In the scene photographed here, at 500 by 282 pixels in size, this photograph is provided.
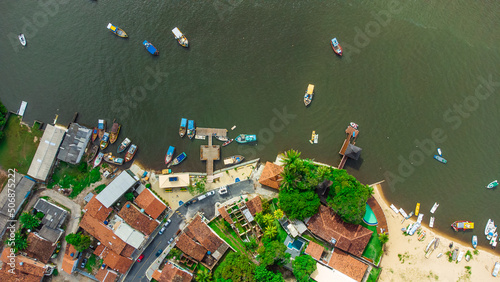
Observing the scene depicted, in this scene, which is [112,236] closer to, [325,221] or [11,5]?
[325,221]

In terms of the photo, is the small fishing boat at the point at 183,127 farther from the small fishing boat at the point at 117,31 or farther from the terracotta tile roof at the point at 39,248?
the terracotta tile roof at the point at 39,248

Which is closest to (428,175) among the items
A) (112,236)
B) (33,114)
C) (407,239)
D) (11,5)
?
(407,239)

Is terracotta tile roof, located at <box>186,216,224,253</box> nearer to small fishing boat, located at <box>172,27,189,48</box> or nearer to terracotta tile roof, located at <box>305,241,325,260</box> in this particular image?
terracotta tile roof, located at <box>305,241,325,260</box>

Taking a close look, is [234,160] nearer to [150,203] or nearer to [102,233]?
[150,203]

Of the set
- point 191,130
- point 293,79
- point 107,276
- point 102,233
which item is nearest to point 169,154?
point 191,130

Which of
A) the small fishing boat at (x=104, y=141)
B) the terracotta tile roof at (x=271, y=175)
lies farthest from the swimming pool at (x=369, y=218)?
the small fishing boat at (x=104, y=141)
